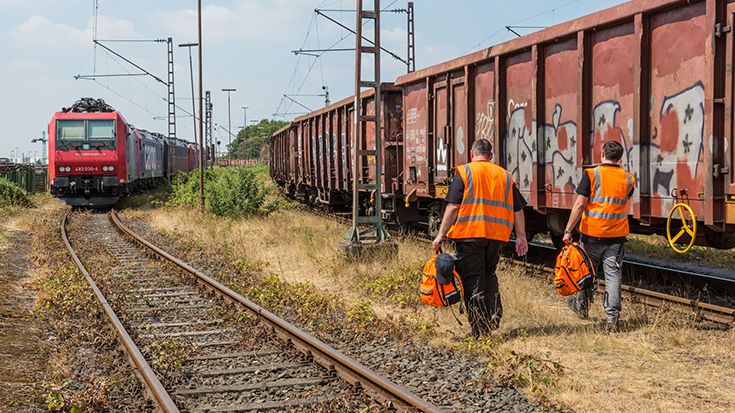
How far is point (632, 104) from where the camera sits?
827 centimetres

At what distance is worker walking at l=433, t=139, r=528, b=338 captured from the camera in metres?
6.96

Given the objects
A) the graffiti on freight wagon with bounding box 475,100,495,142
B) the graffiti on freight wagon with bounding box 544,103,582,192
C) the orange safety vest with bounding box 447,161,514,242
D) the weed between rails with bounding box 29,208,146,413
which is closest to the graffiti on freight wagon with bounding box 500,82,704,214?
the graffiti on freight wagon with bounding box 544,103,582,192

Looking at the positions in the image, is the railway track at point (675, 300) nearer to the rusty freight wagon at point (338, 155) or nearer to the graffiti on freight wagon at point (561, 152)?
the graffiti on freight wagon at point (561, 152)

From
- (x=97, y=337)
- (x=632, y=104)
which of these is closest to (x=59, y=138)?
(x=97, y=337)

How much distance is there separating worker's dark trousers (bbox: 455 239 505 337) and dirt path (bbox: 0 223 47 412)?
3.72 meters

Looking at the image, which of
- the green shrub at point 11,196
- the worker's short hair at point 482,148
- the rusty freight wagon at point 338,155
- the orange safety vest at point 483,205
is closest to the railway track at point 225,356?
the orange safety vest at point 483,205

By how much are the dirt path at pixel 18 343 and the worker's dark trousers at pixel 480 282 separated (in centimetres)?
372

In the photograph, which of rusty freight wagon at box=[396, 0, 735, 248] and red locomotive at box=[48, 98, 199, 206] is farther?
red locomotive at box=[48, 98, 199, 206]

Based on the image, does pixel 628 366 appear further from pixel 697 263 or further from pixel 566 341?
pixel 697 263

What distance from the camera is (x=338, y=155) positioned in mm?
19734

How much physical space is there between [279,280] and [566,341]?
4.97m

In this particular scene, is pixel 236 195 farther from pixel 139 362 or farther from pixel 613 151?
pixel 613 151

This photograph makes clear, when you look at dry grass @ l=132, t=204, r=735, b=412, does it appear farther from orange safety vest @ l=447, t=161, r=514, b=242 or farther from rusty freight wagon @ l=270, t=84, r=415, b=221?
rusty freight wagon @ l=270, t=84, r=415, b=221

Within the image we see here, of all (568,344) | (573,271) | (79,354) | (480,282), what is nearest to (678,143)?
(573,271)
